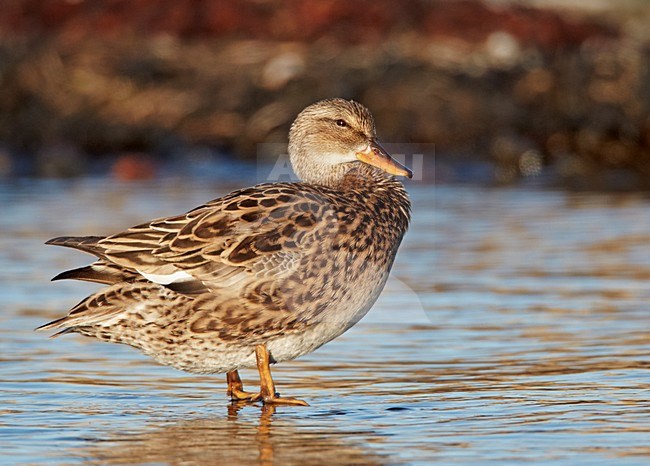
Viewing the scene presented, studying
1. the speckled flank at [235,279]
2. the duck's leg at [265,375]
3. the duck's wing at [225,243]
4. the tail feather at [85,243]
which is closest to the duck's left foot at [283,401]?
the duck's leg at [265,375]

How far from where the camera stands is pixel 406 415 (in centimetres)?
671

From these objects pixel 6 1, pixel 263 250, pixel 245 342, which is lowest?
pixel 245 342

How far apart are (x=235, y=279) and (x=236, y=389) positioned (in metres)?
0.66

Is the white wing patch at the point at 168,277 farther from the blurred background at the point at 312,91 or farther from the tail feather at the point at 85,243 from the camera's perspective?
the blurred background at the point at 312,91

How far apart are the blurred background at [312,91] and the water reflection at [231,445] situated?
1105cm

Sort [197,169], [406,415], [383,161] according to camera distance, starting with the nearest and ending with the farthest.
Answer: [406,415] → [383,161] → [197,169]

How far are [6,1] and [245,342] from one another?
17535 millimetres

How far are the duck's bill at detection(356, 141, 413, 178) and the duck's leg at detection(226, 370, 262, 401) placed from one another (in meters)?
1.52

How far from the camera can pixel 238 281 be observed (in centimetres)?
701

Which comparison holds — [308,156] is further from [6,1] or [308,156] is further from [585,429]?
[6,1]

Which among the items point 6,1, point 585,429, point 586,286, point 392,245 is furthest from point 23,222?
point 6,1

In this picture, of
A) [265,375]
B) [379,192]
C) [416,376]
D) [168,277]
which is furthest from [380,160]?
[168,277]

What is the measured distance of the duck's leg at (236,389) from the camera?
23.9 feet

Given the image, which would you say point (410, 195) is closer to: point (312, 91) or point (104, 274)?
point (312, 91)
